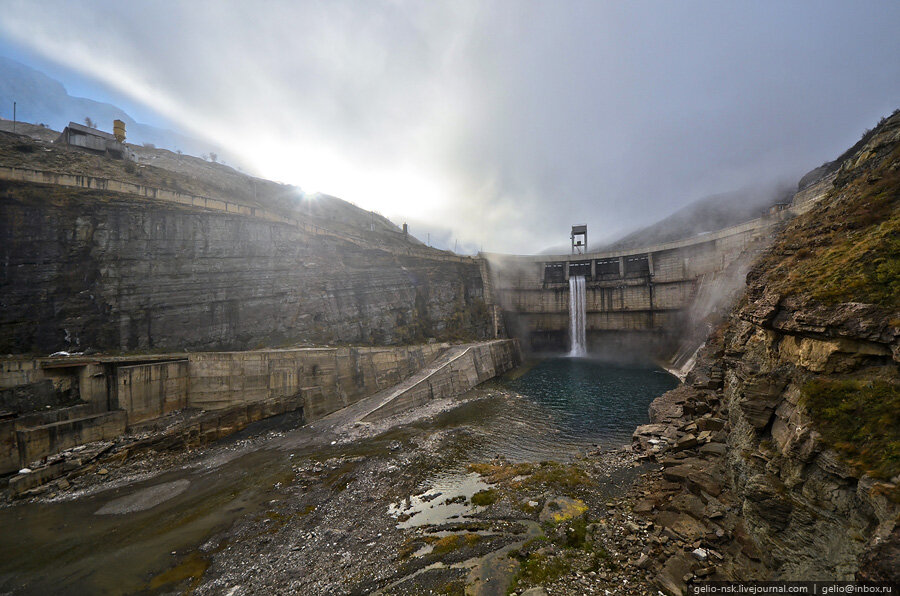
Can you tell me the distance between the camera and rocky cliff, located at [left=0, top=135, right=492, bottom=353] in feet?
68.3

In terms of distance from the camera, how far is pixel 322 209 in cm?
5847

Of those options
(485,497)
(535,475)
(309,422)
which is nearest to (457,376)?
(309,422)

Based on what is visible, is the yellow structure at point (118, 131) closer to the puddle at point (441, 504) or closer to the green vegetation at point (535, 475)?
the puddle at point (441, 504)

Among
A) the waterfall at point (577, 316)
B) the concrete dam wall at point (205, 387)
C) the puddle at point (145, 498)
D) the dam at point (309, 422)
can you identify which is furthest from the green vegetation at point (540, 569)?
the waterfall at point (577, 316)

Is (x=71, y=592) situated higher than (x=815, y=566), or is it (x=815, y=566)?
(x=815, y=566)

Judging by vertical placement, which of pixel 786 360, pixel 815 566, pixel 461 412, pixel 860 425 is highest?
pixel 786 360

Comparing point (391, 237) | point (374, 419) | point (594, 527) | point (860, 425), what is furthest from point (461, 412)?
point (391, 237)

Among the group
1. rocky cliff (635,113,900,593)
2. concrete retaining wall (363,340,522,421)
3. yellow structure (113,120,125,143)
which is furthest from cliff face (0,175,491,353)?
rocky cliff (635,113,900,593)

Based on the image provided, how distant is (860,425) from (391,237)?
56048 mm

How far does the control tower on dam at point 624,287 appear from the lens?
37.6m

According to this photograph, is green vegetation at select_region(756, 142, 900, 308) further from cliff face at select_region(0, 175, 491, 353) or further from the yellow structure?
the yellow structure

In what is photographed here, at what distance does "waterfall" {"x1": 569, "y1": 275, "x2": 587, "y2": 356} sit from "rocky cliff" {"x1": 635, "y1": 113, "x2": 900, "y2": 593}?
38047 millimetres

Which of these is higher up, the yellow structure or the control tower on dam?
the yellow structure

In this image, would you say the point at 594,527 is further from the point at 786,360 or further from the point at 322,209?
the point at 322,209
